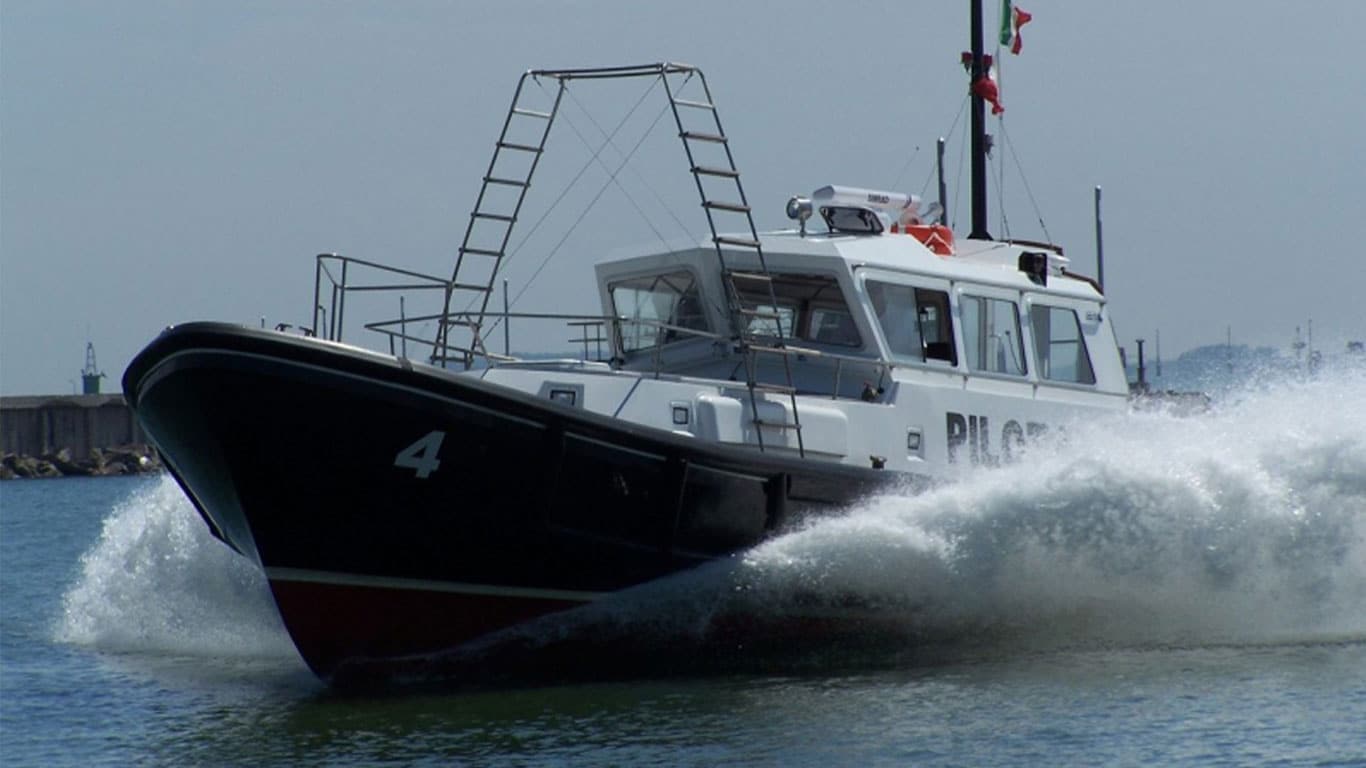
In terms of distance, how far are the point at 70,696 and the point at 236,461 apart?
2.66m

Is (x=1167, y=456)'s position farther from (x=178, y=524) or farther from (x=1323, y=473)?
(x=178, y=524)

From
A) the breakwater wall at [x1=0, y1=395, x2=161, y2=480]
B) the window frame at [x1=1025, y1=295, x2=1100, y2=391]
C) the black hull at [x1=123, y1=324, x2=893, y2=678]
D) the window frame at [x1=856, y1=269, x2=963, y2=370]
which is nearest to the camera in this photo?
the black hull at [x1=123, y1=324, x2=893, y2=678]

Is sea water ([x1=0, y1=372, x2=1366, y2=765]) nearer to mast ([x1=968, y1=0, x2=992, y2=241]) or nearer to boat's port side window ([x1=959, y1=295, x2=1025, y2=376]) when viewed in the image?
boat's port side window ([x1=959, y1=295, x2=1025, y2=376])

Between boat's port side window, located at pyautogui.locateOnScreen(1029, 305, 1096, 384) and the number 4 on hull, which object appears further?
boat's port side window, located at pyautogui.locateOnScreen(1029, 305, 1096, 384)

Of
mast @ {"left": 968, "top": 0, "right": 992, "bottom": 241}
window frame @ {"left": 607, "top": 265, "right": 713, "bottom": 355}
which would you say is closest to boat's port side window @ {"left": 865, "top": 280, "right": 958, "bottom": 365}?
window frame @ {"left": 607, "top": 265, "right": 713, "bottom": 355}

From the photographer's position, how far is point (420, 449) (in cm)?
1309

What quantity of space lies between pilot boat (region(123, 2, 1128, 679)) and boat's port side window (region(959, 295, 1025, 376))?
0.02 meters

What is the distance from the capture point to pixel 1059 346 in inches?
679

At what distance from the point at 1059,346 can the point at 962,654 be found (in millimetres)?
3584

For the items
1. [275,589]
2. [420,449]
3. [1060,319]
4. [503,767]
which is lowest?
[503,767]

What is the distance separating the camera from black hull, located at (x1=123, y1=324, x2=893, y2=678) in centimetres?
1295

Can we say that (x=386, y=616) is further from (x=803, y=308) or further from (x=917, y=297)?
(x=917, y=297)

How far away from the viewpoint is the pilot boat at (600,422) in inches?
514

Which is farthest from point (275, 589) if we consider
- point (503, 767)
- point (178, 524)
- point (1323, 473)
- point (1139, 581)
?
point (1323, 473)
